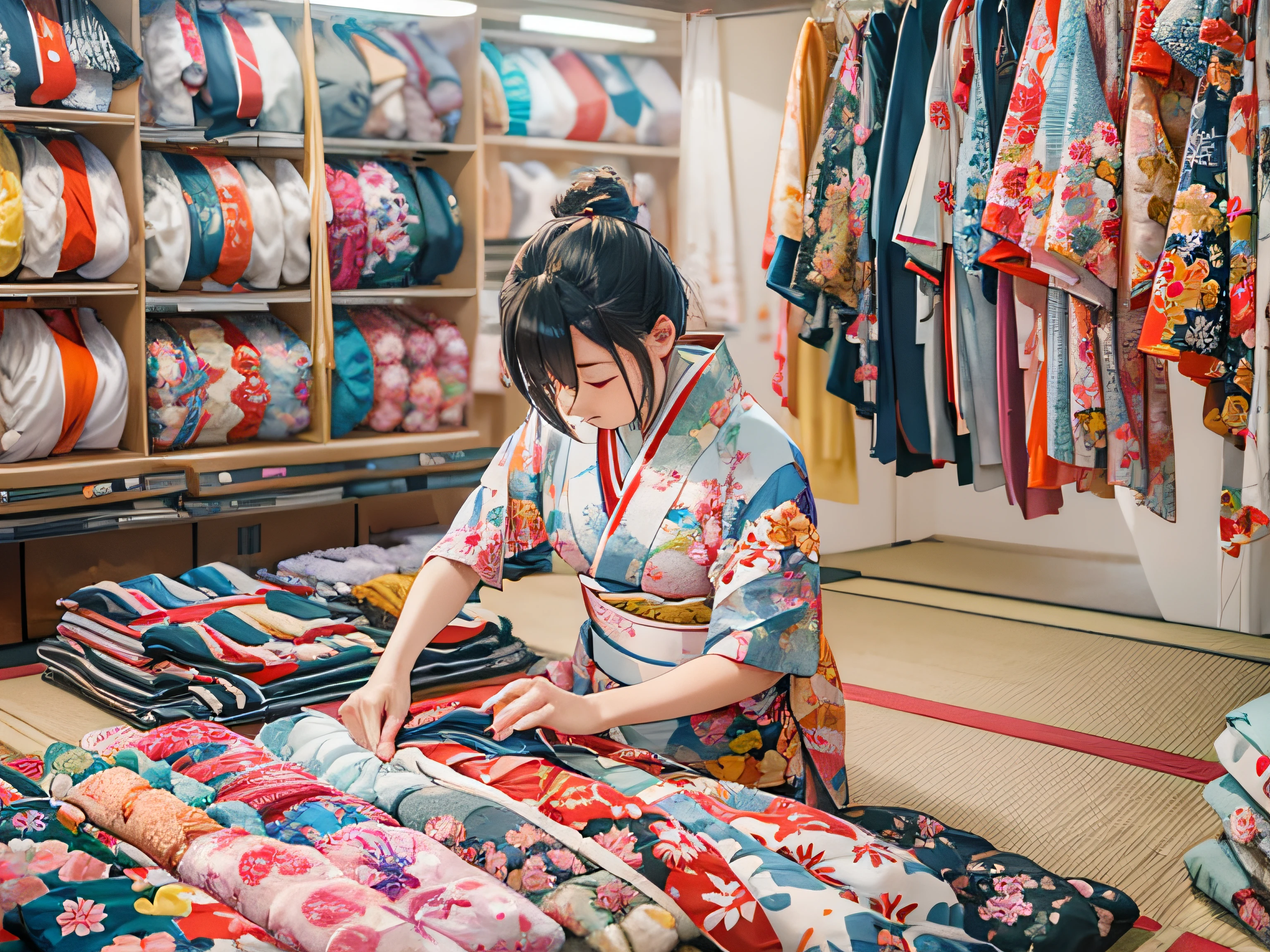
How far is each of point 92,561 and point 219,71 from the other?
4.39ft

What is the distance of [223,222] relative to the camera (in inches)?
128

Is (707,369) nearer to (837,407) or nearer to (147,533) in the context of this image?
(837,407)

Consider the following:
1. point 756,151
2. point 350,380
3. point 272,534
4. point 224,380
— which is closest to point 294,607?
point 272,534

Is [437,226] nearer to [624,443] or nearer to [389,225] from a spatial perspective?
[389,225]

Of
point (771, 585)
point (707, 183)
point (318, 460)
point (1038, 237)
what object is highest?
point (707, 183)

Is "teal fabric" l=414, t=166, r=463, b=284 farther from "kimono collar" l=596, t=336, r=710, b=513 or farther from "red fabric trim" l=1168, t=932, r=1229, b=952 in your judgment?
"red fabric trim" l=1168, t=932, r=1229, b=952

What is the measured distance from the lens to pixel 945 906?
129 cm

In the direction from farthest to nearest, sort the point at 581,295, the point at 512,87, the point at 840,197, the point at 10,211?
1. the point at 512,87
2. the point at 840,197
3. the point at 10,211
4. the point at 581,295

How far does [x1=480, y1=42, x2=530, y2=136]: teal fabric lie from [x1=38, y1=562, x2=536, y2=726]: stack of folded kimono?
177 centimetres

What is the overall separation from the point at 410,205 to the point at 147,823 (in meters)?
2.64

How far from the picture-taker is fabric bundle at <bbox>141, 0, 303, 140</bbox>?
3.14 m

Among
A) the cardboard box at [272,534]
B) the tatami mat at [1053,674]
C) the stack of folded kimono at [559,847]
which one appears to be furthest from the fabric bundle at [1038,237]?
the cardboard box at [272,534]

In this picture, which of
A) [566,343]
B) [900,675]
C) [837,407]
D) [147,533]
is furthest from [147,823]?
[837,407]

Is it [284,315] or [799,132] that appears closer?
[799,132]
